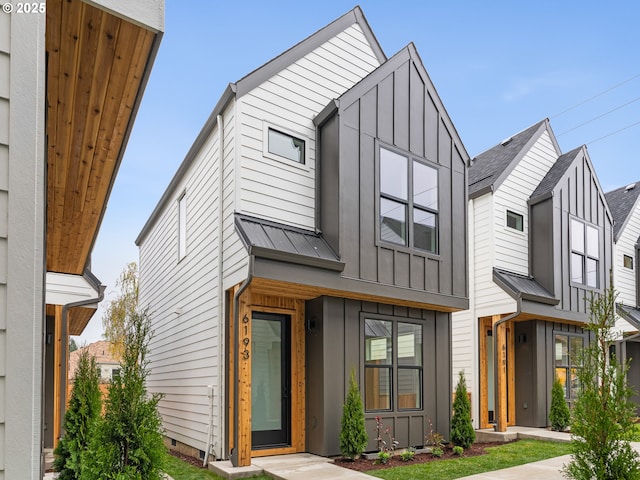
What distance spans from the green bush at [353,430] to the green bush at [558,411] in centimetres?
580

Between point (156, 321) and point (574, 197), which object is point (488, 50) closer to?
point (574, 197)

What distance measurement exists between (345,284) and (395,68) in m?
3.93

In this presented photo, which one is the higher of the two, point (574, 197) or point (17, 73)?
point (574, 197)

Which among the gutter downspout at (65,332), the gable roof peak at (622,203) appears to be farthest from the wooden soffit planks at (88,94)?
the gable roof peak at (622,203)

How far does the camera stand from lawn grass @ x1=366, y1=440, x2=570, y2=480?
7531 millimetres

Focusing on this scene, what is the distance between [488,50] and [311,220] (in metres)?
21.3

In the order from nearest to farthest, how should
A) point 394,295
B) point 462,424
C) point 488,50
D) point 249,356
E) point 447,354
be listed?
point 249,356
point 394,295
point 462,424
point 447,354
point 488,50

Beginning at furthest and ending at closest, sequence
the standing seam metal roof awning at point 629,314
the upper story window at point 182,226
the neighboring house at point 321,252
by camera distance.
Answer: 1. the standing seam metal roof awning at point 629,314
2. the upper story window at point 182,226
3. the neighboring house at point 321,252

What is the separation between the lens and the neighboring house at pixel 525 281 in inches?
491

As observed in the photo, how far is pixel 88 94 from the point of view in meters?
3.83

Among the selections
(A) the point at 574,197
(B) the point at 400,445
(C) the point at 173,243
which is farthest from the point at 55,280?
(A) the point at 574,197

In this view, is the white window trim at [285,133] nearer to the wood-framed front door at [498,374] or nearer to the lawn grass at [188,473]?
the lawn grass at [188,473]

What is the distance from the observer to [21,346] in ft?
8.39

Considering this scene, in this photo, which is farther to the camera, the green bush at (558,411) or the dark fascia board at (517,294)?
the green bush at (558,411)
